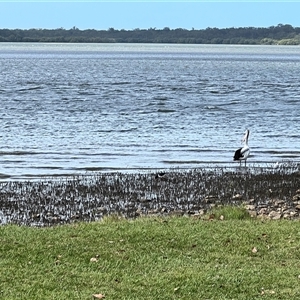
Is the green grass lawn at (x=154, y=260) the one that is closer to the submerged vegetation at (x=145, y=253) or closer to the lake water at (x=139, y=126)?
the submerged vegetation at (x=145, y=253)

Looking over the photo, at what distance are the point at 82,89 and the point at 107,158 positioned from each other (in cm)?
4336

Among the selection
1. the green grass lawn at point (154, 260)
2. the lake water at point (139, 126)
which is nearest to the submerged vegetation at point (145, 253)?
the green grass lawn at point (154, 260)

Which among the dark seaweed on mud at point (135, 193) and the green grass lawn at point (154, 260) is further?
the dark seaweed on mud at point (135, 193)

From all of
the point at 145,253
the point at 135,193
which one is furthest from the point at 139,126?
the point at 145,253

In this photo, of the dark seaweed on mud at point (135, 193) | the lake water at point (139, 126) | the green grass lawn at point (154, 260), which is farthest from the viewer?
the lake water at point (139, 126)

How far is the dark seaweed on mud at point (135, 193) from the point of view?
15.6m

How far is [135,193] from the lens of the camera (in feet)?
58.7

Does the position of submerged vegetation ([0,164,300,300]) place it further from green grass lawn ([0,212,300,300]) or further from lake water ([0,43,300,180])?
lake water ([0,43,300,180])

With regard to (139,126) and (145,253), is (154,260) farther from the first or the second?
(139,126)

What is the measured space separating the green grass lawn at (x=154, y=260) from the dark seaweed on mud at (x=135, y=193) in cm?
321

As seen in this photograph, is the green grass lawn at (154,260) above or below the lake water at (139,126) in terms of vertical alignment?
above

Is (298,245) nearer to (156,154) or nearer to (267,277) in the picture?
(267,277)

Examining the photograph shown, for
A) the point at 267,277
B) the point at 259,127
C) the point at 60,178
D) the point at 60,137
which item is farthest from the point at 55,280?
the point at 259,127

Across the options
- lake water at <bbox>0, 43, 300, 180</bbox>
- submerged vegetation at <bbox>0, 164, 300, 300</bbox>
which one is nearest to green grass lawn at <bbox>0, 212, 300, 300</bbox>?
submerged vegetation at <bbox>0, 164, 300, 300</bbox>
